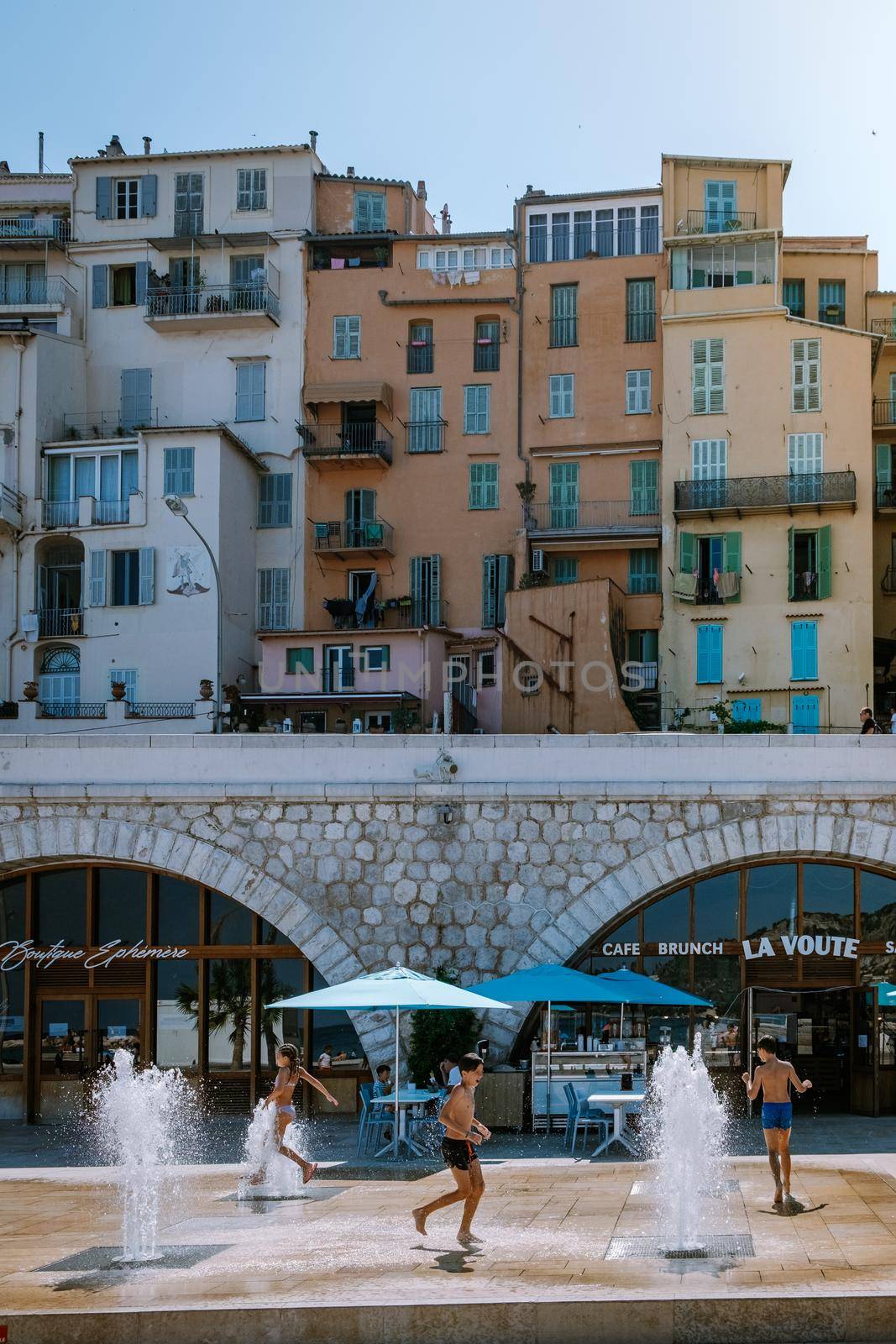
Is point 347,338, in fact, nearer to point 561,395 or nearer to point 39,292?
point 561,395

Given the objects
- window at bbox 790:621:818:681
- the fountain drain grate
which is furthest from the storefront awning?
the fountain drain grate

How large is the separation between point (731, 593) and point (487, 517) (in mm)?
6577

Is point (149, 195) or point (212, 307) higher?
point (149, 195)

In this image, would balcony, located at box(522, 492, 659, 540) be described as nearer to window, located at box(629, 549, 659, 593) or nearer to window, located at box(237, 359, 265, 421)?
window, located at box(629, 549, 659, 593)

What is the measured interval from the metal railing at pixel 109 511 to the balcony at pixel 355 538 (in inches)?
189

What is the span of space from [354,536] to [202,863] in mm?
20241

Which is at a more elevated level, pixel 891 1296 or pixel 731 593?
pixel 731 593

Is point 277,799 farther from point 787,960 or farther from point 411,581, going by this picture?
point 411,581

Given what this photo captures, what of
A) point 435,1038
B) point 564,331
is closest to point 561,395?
point 564,331

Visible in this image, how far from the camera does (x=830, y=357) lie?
38562 mm

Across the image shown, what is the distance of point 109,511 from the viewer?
132 ft

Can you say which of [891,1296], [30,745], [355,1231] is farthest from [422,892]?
[891,1296]

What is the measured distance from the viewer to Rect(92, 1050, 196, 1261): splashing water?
12.4 meters

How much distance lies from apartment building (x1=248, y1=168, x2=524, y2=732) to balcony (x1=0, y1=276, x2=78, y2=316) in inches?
256
